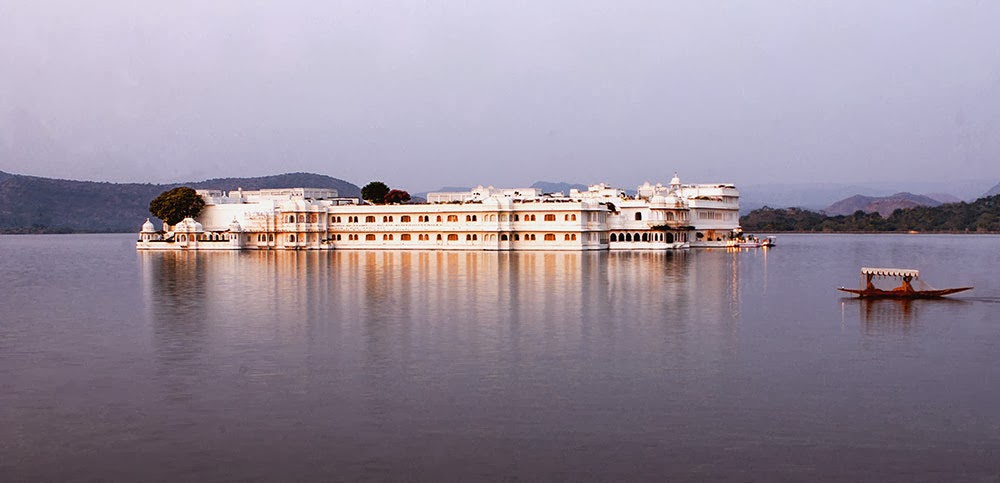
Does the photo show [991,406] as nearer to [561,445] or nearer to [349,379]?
[561,445]

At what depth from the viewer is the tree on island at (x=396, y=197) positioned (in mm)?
103200

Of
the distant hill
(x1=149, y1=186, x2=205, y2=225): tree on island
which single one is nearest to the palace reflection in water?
(x1=149, y1=186, x2=205, y2=225): tree on island

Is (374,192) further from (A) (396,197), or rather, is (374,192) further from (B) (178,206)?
(B) (178,206)

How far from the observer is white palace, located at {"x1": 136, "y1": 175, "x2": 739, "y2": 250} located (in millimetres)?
76875

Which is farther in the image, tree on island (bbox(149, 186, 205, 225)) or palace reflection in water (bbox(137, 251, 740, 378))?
tree on island (bbox(149, 186, 205, 225))

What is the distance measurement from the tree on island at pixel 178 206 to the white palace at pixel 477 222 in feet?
5.01

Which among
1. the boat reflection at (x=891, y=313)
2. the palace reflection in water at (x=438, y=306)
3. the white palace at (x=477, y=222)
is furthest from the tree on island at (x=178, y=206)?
the boat reflection at (x=891, y=313)

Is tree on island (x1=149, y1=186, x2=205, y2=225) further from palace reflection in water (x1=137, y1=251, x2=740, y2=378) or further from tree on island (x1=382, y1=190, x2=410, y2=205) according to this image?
palace reflection in water (x1=137, y1=251, x2=740, y2=378)

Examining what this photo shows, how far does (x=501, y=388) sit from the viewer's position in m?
16.1

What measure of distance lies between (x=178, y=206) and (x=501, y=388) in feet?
258

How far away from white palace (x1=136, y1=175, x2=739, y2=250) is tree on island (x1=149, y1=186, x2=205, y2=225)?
1527mm

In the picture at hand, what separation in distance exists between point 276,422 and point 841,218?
570 ft

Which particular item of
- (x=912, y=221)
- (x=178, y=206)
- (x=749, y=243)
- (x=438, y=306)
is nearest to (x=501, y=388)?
(x=438, y=306)

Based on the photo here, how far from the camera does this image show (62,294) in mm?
37156
